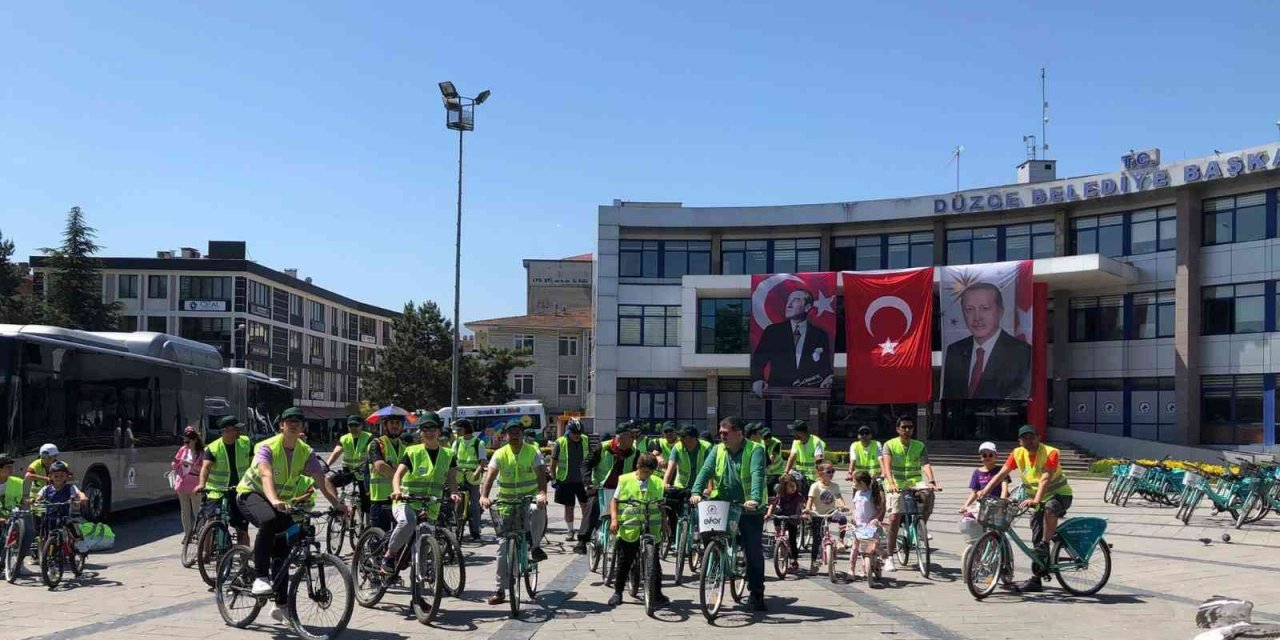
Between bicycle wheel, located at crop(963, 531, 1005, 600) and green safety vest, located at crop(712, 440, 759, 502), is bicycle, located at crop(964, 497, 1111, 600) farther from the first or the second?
green safety vest, located at crop(712, 440, 759, 502)

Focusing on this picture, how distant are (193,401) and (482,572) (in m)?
10.8

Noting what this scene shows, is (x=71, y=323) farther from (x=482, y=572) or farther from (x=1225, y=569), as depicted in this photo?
(x=1225, y=569)

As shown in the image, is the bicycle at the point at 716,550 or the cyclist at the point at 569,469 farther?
the cyclist at the point at 569,469

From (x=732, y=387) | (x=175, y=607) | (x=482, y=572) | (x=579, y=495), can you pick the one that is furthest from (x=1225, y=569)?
(x=732, y=387)

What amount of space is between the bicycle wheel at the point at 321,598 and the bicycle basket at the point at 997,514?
6.13m

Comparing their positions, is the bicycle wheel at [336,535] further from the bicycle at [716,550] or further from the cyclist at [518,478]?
the bicycle at [716,550]

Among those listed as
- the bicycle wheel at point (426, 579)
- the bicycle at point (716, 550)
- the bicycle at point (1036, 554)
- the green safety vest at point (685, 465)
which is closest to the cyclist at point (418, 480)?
the bicycle wheel at point (426, 579)

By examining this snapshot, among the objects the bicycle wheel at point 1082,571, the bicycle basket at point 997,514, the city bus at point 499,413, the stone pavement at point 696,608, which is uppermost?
the bicycle basket at point 997,514

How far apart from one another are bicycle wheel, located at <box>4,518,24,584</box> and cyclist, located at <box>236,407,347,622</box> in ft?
15.1

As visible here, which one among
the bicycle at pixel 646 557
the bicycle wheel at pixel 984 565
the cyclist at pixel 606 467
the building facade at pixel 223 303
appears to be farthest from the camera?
the building facade at pixel 223 303

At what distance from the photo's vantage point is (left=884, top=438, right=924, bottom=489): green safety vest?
13.0 m

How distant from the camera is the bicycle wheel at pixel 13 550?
39.6 ft

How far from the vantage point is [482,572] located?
517 inches

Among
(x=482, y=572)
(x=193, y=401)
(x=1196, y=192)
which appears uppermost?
(x=1196, y=192)
